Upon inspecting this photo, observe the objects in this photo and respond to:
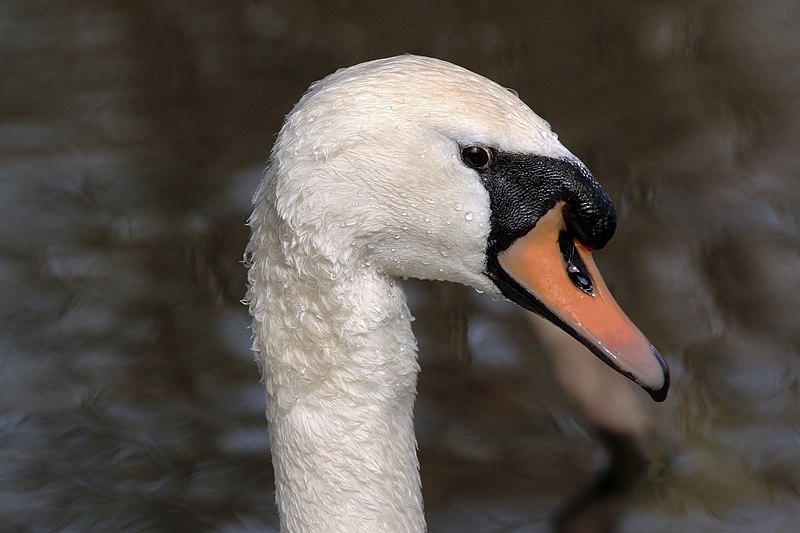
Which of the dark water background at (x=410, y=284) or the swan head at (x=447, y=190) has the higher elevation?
the swan head at (x=447, y=190)

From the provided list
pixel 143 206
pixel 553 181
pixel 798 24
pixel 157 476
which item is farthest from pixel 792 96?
pixel 553 181

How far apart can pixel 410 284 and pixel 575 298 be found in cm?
278

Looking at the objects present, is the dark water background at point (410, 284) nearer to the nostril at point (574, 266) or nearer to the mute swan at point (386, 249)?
the mute swan at point (386, 249)

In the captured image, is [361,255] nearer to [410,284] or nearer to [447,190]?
[447,190]

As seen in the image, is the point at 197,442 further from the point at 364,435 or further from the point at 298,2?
the point at 298,2

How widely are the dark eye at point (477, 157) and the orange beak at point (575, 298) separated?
0.16m

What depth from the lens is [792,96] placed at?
6.59 meters

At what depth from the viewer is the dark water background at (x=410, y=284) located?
4.81 meters

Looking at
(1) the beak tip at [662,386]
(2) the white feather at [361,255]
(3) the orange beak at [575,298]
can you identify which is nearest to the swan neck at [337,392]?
(2) the white feather at [361,255]

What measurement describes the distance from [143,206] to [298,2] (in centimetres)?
183

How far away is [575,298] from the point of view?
2.83 m

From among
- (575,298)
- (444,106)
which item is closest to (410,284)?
(575,298)

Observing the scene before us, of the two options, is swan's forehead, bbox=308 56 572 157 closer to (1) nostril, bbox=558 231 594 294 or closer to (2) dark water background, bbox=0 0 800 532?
(1) nostril, bbox=558 231 594 294

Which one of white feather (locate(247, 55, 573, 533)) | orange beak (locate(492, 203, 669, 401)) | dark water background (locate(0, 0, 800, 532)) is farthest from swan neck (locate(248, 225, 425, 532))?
dark water background (locate(0, 0, 800, 532))
